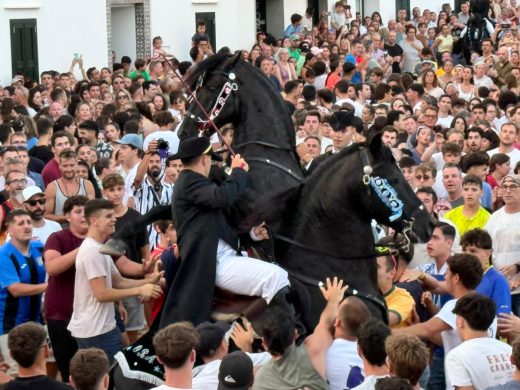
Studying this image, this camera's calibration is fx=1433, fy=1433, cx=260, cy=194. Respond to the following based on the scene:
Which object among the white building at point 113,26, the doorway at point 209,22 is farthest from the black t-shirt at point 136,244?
the doorway at point 209,22

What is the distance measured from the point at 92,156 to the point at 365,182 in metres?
6.70

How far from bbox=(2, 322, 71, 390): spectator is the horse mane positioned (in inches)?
133

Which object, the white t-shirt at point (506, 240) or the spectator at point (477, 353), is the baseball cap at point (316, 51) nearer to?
the white t-shirt at point (506, 240)

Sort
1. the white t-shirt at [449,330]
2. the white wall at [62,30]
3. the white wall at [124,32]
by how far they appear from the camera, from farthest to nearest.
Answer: the white wall at [124,32], the white wall at [62,30], the white t-shirt at [449,330]

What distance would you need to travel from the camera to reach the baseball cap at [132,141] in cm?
1667

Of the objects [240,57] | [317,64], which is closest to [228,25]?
Result: [317,64]

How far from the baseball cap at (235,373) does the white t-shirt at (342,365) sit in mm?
677

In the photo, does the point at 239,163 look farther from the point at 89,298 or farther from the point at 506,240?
the point at 506,240

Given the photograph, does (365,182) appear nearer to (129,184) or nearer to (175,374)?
(175,374)

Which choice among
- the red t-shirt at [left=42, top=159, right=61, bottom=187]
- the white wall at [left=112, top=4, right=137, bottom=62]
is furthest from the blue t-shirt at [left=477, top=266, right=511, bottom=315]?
the white wall at [left=112, top=4, right=137, bottom=62]

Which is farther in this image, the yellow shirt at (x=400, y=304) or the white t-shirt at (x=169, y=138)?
the white t-shirt at (x=169, y=138)

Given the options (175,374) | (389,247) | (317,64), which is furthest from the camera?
(317,64)

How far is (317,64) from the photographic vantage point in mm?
26844

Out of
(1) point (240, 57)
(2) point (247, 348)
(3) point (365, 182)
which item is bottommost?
(2) point (247, 348)
